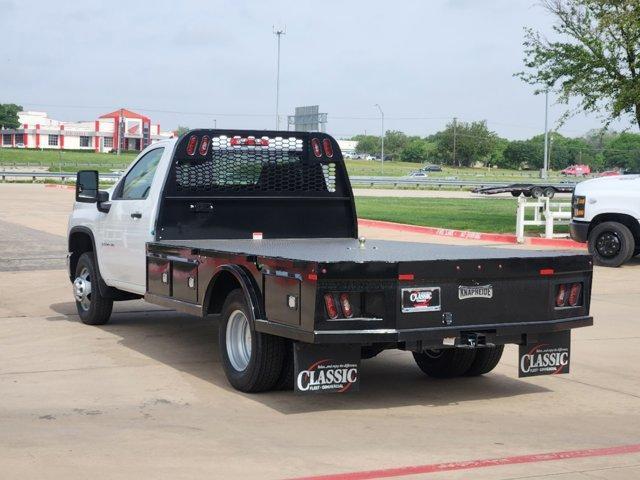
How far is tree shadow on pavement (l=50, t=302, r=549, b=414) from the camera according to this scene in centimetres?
781

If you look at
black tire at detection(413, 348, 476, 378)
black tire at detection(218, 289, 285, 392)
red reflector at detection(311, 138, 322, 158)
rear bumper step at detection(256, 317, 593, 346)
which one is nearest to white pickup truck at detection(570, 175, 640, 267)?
red reflector at detection(311, 138, 322, 158)

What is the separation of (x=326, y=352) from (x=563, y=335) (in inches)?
80.3

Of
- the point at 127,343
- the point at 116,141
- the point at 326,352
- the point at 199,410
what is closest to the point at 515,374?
the point at 326,352

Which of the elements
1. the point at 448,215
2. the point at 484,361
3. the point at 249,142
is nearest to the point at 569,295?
the point at 484,361

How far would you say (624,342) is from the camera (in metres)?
10.7

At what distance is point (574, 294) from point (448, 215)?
968 inches

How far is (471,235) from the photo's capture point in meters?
24.3

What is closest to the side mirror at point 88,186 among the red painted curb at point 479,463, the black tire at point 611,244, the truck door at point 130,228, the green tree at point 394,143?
the truck door at point 130,228

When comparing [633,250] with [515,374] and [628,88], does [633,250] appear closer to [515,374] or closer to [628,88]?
[628,88]

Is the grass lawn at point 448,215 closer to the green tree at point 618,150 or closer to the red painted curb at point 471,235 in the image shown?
the red painted curb at point 471,235

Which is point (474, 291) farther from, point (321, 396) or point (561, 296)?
point (321, 396)

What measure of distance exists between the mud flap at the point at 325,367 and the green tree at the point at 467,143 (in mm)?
134256

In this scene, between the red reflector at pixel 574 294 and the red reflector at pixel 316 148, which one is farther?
the red reflector at pixel 316 148

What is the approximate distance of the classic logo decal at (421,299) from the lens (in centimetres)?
718
